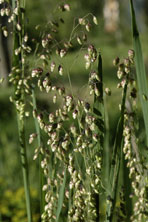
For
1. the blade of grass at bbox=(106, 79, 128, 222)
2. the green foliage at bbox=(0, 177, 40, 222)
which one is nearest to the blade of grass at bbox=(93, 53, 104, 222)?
the blade of grass at bbox=(106, 79, 128, 222)

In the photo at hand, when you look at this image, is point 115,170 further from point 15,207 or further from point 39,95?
point 39,95

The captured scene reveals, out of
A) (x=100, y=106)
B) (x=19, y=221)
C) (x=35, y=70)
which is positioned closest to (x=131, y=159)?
(x=100, y=106)

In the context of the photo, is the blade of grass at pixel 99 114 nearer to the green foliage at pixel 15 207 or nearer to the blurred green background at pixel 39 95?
the blurred green background at pixel 39 95

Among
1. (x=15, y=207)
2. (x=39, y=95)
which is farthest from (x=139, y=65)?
(x=39, y=95)

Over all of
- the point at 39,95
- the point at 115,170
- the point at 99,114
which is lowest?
the point at 115,170

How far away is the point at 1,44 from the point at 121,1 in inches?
577

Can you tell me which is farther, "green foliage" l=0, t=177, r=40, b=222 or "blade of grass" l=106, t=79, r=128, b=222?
"green foliage" l=0, t=177, r=40, b=222

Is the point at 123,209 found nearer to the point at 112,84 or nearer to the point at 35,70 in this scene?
the point at 35,70

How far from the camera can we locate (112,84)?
9219 mm

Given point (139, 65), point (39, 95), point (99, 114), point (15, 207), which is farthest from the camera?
point (39, 95)

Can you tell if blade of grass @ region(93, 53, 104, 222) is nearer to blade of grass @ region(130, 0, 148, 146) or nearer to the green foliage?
blade of grass @ region(130, 0, 148, 146)

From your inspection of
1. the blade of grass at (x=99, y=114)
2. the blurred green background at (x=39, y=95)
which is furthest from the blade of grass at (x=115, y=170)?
the blurred green background at (x=39, y=95)

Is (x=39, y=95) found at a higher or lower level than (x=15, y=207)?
higher

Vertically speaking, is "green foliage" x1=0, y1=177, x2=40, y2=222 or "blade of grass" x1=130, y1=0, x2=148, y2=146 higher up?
"blade of grass" x1=130, y1=0, x2=148, y2=146
